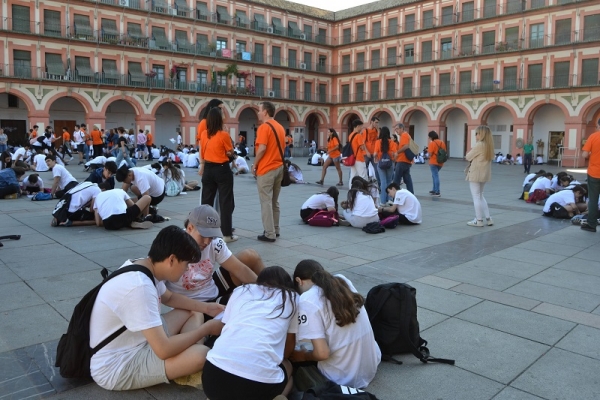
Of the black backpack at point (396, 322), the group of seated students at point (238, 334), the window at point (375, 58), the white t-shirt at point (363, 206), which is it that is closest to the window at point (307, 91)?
the window at point (375, 58)

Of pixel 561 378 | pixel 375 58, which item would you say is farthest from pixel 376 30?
pixel 561 378

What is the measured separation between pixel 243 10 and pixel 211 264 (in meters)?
42.5

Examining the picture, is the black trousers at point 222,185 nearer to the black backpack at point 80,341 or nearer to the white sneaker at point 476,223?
the black backpack at point 80,341

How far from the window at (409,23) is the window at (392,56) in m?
1.93

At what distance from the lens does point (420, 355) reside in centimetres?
356

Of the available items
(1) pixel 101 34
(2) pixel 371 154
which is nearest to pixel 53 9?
(1) pixel 101 34

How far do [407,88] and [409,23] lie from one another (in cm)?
555

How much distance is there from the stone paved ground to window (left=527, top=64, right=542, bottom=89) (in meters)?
29.3

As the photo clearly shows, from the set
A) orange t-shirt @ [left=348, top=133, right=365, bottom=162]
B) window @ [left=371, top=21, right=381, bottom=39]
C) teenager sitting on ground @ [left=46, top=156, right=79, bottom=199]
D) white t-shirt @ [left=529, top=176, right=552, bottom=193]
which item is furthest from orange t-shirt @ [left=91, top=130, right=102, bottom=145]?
window @ [left=371, top=21, right=381, bottom=39]

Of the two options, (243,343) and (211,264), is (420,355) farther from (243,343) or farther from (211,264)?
(211,264)

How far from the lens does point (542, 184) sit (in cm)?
1231

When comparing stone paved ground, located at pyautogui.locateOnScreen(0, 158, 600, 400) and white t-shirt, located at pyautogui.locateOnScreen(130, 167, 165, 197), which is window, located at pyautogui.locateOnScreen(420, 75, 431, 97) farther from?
white t-shirt, located at pyautogui.locateOnScreen(130, 167, 165, 197)

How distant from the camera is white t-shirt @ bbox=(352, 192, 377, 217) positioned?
331 inches

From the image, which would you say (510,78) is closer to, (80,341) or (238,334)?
(238,334)
